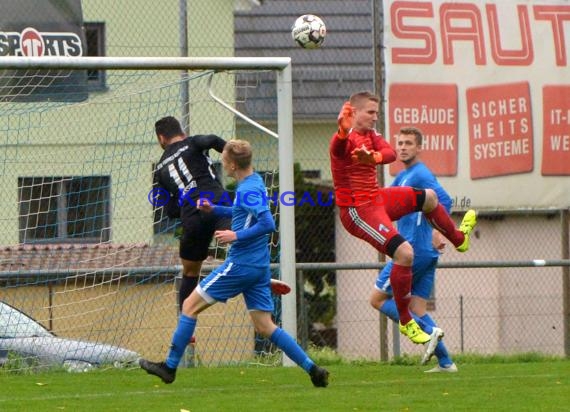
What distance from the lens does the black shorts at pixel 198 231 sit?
11.2 meters

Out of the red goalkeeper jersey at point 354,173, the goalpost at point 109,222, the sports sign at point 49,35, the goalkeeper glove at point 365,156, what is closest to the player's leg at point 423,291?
the red goalkeeper jersey at point 354,173

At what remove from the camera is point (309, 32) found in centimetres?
1262

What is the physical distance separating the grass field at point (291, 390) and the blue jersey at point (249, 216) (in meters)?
0.94

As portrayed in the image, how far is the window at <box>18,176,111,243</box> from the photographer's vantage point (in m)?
12.7

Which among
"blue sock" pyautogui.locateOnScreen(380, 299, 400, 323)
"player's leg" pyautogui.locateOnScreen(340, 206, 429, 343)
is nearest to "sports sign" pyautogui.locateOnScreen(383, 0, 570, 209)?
"blue sock" pyautogui.locateOnScreen(380, 299, 400, 323)

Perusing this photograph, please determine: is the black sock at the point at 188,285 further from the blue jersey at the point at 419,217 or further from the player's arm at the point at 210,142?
the blue jersey at the point at 419,217

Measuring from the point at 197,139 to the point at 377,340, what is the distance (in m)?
6.95

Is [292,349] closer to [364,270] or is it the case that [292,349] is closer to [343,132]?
[343,132]

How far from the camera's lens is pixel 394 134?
14758mm

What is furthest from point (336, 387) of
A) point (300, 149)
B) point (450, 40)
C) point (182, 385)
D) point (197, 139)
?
point (300, 149)

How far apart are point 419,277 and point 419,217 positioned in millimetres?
493

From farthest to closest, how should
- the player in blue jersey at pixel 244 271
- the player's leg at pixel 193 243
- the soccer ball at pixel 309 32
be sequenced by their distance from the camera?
the soccer ball at pixel 309 32 → the player's leg at pixel 193 243 → the player in blue jersey at pixel 244 271

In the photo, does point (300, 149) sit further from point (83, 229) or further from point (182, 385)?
point (182, 385)

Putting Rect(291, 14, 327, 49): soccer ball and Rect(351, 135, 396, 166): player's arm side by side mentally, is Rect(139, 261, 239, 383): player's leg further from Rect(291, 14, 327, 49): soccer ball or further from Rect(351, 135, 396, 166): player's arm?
Rect(291, 14, 327, 49): soccer ball
